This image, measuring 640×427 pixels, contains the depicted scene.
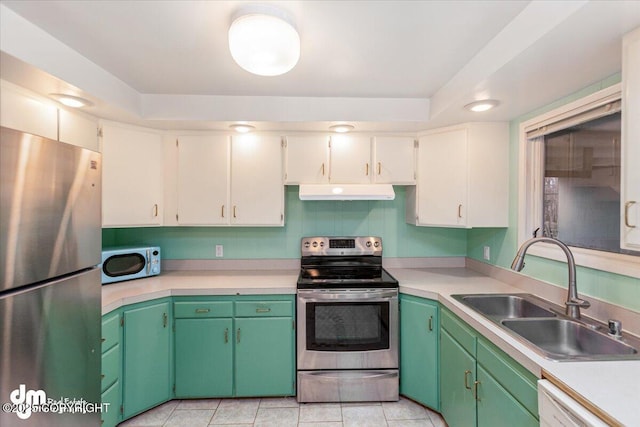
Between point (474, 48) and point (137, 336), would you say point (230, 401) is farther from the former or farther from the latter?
point (474, 48)

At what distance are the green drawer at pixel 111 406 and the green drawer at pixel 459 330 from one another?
217cm

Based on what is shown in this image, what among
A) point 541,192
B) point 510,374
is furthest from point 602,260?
point 510,374

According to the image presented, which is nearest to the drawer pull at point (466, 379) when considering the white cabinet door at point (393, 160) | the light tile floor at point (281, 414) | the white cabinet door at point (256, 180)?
the light tile floor at point (281, 414)

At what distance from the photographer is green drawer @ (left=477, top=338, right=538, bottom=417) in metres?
1.19

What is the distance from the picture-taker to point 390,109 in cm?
226

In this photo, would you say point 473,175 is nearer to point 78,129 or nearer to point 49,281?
point 49,281

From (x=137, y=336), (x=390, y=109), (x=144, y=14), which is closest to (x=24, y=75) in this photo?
(x=144, y=14)

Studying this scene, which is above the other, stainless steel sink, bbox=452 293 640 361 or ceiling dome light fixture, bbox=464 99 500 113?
ceiling dome light fixture, bbox=464 99 500 113

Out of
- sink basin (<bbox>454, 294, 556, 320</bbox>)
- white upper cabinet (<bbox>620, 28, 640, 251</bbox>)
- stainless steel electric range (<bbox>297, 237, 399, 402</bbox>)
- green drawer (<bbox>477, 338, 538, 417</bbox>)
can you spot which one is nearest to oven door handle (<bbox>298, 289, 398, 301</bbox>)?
stainless steel electric range (<bbox>297, 237, 399, 402</bbox>)

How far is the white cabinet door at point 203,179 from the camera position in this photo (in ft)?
8.22

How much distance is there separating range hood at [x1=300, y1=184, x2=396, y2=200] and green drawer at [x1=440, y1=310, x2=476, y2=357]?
3.12 ft

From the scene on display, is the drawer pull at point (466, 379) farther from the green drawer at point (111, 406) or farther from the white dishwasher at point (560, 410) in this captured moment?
the green drawer at point (111, 406)

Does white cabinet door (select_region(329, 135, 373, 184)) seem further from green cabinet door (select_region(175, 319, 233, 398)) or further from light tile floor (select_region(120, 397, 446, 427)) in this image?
light tile floor (select_region(120, 397, 446, 427))

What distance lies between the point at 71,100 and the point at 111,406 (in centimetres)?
191
